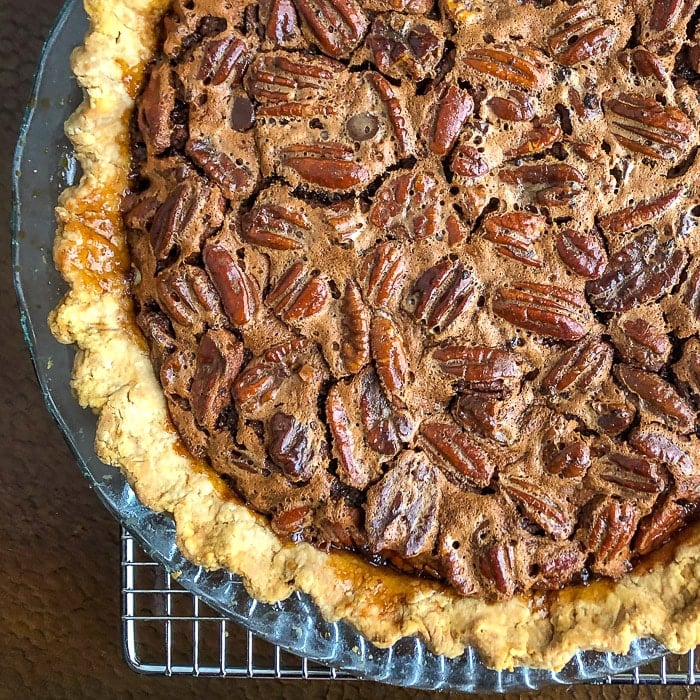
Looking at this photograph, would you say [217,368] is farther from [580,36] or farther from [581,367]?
[580,36]

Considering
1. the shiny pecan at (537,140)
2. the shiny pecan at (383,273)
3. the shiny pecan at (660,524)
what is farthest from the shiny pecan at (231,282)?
the shiny pecan at (660,524)

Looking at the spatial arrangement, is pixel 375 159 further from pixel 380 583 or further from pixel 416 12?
pixel 380 583

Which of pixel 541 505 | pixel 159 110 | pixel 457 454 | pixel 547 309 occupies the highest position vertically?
pixel 159 110

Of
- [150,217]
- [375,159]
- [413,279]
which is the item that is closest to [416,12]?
[375,159]

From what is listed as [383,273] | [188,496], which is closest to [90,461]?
[188,496]

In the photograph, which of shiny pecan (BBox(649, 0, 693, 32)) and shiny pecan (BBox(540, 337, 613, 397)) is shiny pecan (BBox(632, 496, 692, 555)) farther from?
shiny pecan (BBox(649, 0, 693, 32))

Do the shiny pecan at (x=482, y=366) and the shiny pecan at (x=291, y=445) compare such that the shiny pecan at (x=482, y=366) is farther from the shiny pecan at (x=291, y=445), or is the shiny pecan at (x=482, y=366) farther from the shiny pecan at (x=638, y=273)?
the shiny pecan at (x=291, y=445)
